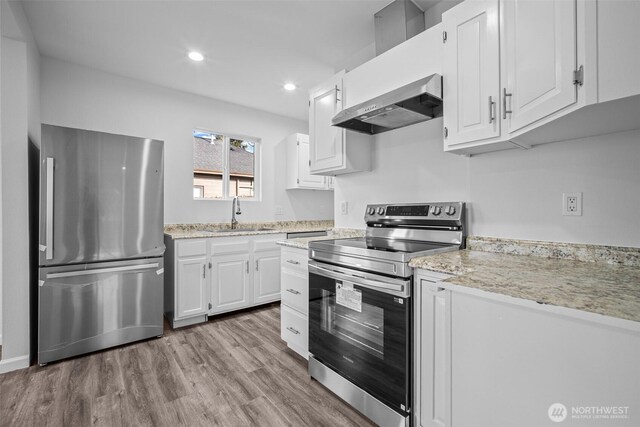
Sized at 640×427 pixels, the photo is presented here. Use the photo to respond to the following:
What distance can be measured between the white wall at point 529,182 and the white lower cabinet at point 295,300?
0.88 m

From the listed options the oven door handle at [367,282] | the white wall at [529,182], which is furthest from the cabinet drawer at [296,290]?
the white wall at [529,182]

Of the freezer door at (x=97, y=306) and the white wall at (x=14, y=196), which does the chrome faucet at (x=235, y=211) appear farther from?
the white wall at (x=14, y=196)

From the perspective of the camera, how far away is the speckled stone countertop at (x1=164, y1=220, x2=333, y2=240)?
10.3ft

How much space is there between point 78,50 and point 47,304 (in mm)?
2260

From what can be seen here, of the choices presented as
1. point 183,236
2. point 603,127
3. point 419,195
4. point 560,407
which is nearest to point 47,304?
point 183,236

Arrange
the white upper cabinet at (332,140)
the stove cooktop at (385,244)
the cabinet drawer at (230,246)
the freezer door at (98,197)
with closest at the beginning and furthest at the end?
the stove cooktop at (385,244) → the freezer door at (98,197) → the white upper cabinet at (332,140) → the cabinet drawer at (230,246)

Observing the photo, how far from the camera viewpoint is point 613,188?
1.38 meters

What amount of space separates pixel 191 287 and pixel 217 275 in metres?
0.28

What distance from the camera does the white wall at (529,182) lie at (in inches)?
53.6

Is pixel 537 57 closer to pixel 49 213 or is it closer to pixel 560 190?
pixel 560 190

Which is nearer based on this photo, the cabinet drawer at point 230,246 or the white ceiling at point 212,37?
the white ceiling at point 212,37

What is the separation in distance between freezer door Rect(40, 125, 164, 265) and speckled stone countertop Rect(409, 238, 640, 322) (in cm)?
236

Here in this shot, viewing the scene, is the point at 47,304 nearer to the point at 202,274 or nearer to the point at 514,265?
the point at 202,274

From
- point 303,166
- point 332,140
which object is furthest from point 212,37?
point 303,166
